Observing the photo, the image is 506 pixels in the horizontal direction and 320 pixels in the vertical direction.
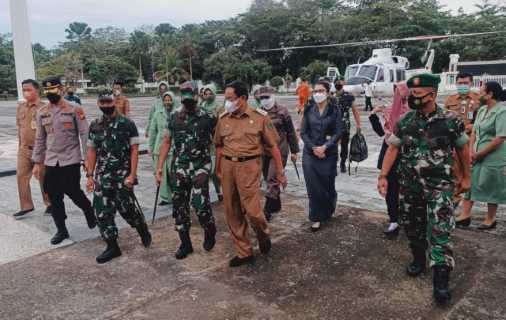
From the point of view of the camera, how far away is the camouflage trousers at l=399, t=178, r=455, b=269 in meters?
3.24

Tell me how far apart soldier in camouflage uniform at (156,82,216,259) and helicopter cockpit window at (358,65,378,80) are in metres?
21.8

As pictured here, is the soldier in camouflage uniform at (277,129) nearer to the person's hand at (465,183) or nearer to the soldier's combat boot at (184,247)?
the soldier's combat boot at (184,247)

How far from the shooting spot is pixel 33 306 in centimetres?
336

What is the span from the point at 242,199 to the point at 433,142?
162 cm

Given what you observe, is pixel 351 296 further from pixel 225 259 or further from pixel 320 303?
pixel 225 259

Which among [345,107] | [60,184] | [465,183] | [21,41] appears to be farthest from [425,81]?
[21,41]

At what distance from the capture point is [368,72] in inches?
979

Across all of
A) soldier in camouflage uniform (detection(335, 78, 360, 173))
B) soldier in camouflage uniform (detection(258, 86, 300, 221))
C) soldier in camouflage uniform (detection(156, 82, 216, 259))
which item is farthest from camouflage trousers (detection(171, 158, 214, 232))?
soldier in camouflage uniform (detection(335, 78, 360, 173))

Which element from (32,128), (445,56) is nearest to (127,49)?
(445,56)

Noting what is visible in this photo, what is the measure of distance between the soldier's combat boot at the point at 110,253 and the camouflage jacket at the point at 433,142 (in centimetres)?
273

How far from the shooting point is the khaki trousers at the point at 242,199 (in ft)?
12.7

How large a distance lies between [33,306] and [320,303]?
2128 millimetres

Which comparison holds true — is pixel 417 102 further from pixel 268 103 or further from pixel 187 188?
pixel 268 103

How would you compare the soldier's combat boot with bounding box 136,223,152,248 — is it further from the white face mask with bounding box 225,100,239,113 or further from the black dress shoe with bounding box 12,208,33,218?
the black dress shoe with bounding box 12,208,33,218
